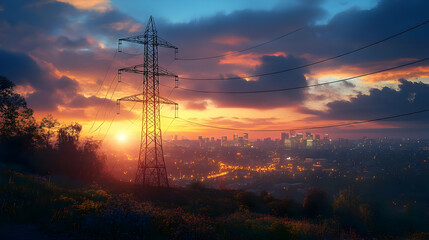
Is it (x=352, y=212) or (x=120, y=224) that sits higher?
(x=120, y=224)

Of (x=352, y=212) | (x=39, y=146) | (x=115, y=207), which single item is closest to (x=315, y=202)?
(x=352, y=212)

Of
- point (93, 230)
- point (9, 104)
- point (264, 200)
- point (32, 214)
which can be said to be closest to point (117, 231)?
point (93, 230)

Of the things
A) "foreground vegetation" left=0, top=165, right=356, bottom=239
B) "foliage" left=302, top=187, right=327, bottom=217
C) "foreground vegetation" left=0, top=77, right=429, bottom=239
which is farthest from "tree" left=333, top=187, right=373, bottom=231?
"foreground vegetation" left=0, top=165, right=356, bottom=239

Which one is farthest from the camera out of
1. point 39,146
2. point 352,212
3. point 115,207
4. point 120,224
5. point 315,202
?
point 39,146

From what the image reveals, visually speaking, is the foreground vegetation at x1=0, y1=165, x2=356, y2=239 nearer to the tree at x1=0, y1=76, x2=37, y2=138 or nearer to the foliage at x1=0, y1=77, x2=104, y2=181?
the foliage at x1=0, y1=77, x2=104, y2=181

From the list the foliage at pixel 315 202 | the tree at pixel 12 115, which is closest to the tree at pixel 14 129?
the tree at pixel 12 115

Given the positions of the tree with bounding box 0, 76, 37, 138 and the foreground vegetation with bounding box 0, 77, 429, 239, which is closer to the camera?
the foreground vegetation with bounding box 0, 77, 429, 239

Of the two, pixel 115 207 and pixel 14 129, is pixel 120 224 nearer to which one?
pixel 115 207

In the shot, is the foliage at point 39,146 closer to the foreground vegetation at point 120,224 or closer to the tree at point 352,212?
the foreground vegetation at point 120,224

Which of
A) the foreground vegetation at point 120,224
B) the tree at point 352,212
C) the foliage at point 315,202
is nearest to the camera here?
the foreground vegetation at point 120,224

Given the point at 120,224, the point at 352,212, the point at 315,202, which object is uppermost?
the point at 120,224

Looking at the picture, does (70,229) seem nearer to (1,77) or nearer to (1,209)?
(1,209)
